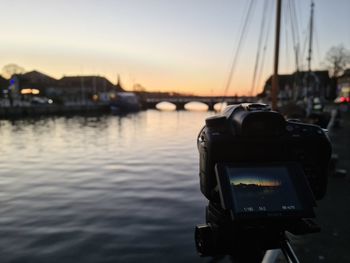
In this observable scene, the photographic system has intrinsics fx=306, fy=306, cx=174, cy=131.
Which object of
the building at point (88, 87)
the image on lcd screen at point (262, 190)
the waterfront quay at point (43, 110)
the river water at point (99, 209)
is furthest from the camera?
the building at point (88, 87)

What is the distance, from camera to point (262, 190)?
2078 millimetres

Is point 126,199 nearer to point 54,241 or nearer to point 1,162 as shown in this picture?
point 54,241

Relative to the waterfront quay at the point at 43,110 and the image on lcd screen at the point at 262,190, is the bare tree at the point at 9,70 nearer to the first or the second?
the waterfront quay at the point at 43,110

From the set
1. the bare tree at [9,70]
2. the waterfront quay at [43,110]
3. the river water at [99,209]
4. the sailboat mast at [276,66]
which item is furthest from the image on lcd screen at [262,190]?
the bare tree at [9,70]

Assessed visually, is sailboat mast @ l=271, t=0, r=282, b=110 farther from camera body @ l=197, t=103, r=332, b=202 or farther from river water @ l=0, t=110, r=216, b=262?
camera body @ l=197, t=103, r=332, b=202

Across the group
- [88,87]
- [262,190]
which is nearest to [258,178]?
[262,190]

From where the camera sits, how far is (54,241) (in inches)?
249

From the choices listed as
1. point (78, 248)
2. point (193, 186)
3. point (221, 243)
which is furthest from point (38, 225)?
point (221, 243)

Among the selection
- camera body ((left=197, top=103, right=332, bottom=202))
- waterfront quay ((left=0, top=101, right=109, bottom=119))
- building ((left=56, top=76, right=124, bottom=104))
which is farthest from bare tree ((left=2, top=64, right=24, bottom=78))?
camera body ((left=197, top=103, right=332, bottom=202))

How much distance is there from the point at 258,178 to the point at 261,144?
0.99ft

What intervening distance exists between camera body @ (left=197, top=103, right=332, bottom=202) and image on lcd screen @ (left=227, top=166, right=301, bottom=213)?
150mm

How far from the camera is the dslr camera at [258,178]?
1991 millimetres

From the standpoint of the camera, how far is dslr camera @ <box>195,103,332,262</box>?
78.4 inches

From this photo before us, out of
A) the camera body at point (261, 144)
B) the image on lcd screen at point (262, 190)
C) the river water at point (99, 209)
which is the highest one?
the camera body at point (261, 144)
